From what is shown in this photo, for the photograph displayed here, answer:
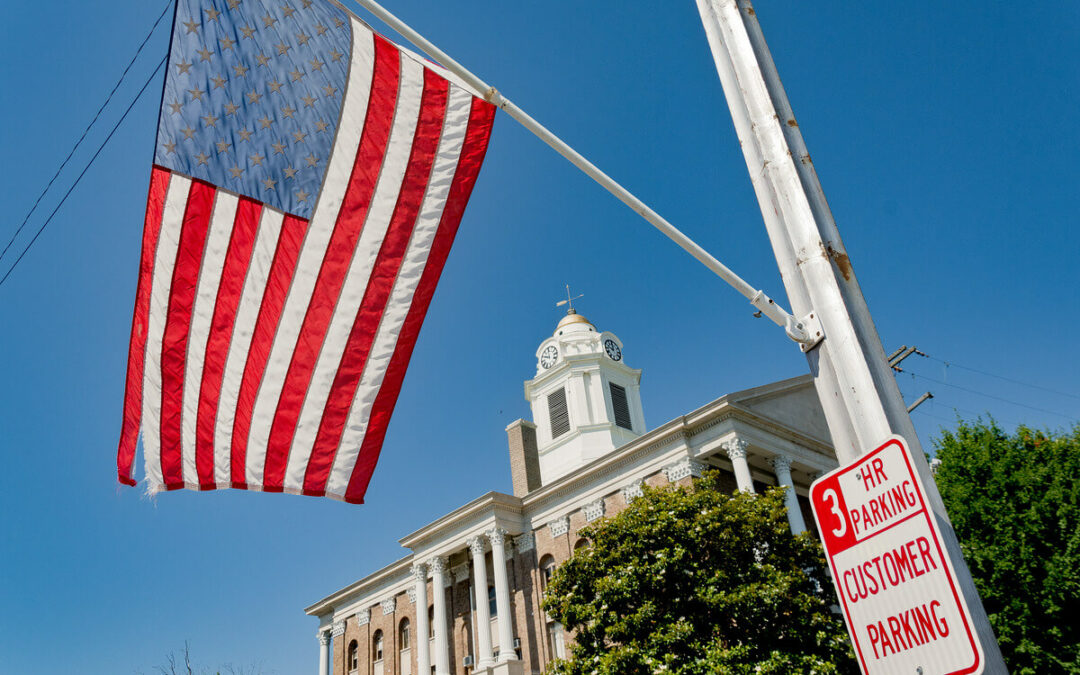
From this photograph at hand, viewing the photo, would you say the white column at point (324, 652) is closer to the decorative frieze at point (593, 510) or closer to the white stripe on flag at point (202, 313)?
the decorative frieze at point (593, 510)

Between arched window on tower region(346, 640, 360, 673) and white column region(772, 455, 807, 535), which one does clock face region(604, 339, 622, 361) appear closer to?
white column region(772, 455, 807, 535)

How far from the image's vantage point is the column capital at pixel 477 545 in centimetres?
3556

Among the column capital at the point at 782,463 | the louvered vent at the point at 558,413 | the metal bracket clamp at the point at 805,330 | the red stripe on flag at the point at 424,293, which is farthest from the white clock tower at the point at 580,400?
the metal bracket clamp at the point at 805,330

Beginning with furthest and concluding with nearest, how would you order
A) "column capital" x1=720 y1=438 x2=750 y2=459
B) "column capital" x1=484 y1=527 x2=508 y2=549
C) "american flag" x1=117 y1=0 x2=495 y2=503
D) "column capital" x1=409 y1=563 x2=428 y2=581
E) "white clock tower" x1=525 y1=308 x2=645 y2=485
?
1. "white clock tower" x1=525 y1=308 x2=645 y2=485
2. "column capital" x1=409 y1=563 x2=428 y2=581
3. "column capital" x1=484 y1=527 x2=508 y2=549
4. "column capital" x1=720 y1=438 x2=750 y2=459
5. "american flag" x1=117 y1=0 x2=495 y2=503

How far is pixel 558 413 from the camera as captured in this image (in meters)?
41.3

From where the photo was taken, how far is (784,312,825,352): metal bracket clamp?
4972 mm

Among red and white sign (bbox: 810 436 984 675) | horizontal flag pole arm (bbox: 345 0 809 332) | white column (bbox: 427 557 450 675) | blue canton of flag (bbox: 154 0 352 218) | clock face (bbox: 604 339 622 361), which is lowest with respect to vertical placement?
red and white sign (bbox: 810 436 984 675)

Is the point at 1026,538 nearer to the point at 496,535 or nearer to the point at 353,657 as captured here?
the point at 496,535

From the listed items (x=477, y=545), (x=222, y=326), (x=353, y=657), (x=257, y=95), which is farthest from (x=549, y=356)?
(x=257, y=95)

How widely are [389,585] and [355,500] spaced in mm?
35363

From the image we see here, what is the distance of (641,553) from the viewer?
2109 centimetres

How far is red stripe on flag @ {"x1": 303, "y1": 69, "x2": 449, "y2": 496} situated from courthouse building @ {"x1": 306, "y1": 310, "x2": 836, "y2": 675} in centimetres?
2045

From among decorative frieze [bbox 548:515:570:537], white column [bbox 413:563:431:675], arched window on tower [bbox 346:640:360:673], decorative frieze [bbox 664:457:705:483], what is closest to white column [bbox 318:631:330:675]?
arched window on tower [bbox 346:640:360:673]

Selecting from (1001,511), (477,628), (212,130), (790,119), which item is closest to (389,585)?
(477,628)
